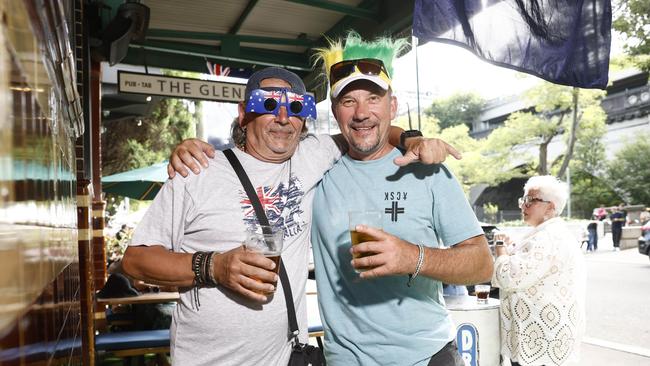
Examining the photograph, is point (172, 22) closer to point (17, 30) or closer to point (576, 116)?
point (17, 30)

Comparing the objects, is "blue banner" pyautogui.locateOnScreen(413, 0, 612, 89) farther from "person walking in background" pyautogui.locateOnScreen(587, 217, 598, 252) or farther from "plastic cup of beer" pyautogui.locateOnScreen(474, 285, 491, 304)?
"person walking in background" pyautogui.locateOnScreen(587, 217, 598, 252)

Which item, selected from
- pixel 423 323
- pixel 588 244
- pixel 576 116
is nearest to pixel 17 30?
pixel 423 323

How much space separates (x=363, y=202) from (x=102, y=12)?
4.54 metres

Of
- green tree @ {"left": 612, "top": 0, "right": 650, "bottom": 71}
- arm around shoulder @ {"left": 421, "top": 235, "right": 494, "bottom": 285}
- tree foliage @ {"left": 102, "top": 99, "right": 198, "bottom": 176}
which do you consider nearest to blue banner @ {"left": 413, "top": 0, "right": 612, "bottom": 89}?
arm around shoulder @ {"left": 421, "top": 235, "right": 494, "bottom": 285}

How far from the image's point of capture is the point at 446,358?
2312mm

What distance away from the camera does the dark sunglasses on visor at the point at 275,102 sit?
2420 millimetres

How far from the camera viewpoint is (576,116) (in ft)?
83.3

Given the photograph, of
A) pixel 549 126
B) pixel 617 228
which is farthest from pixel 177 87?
pixel 549 126

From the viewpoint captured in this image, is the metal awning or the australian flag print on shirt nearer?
the australian flag print on shirt

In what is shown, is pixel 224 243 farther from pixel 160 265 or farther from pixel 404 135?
pixel 404 135

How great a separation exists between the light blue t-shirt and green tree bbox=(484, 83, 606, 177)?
79.9 ft

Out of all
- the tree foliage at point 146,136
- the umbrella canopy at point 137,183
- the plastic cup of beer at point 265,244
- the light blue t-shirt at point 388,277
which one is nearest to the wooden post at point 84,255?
the light blue t-shirt at point 388,277

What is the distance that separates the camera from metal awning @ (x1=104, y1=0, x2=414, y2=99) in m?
5.89

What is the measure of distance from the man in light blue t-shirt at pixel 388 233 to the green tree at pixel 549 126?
2426 centimetres
